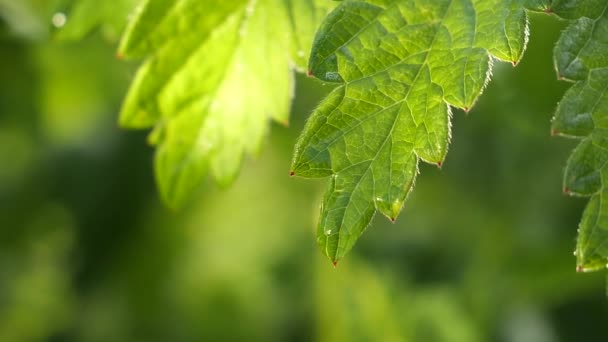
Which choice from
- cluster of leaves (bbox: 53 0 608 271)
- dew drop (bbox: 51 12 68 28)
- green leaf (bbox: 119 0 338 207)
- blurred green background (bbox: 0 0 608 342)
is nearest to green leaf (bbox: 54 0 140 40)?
dew drop (bbox: 51 12 68 28)

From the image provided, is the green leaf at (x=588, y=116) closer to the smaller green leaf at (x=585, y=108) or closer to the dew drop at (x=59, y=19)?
the smaller green leaf at (x=585, y=108)

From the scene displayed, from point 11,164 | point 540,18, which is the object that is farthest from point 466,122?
point 11,164

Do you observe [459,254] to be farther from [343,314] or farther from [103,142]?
[103,142]

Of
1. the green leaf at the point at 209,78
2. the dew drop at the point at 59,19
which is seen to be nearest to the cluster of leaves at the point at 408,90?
the green leaf at the point at 209,78

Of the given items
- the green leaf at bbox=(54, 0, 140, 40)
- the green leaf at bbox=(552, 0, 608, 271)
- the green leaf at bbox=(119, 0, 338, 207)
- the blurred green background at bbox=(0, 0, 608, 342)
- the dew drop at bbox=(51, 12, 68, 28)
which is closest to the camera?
the green leaf at bbox=(552, 0, 608, 271)

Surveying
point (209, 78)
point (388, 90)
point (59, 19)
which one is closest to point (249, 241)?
point (59, 19)

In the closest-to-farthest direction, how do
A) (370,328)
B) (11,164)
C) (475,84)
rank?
(475,84)
(370,328)
(11,164)

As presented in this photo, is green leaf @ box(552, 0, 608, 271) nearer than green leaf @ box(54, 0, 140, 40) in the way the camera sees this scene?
Yes

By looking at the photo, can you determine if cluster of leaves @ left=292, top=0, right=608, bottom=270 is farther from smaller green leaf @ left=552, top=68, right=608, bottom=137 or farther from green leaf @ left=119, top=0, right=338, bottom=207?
green leaf @ left=119, top=0, right=338, bottom=207
